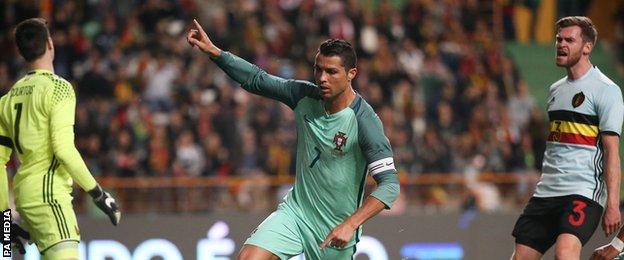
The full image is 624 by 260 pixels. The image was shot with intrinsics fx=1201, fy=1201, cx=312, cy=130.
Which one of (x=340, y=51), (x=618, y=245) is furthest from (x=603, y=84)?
(x=340, y=51)

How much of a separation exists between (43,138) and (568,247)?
3472 millimetres

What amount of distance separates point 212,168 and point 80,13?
3.41 m

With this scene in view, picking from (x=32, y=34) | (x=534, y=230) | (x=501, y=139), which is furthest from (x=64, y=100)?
(x=501, y=139)

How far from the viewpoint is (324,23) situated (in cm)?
1806

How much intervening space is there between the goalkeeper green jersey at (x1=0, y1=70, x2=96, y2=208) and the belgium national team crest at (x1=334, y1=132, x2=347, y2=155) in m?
1.57

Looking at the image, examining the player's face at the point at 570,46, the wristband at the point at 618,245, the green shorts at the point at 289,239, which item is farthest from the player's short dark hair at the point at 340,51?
the wristband at the point at 618,245

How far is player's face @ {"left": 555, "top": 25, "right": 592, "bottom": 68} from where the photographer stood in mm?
8094

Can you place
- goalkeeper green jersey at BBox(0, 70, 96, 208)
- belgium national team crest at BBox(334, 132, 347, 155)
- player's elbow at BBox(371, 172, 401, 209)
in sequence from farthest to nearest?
belgium national team crest at BBox(334, 132, 347, 155), player's elbow at BBox(371, 172, 401, 209), goalkeeper green jersey at BBox(0, 70, 96, 208)

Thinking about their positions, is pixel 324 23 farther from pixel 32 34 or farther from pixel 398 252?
pixel 32 34

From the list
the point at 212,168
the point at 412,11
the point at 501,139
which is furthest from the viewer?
the point at 412,11

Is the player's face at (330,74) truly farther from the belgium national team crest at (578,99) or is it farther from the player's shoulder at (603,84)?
the player's shoulder at (603,84)

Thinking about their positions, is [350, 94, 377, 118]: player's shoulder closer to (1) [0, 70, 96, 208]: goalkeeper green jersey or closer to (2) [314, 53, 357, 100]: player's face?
(2) [314, 53, 357, 100]: player's face

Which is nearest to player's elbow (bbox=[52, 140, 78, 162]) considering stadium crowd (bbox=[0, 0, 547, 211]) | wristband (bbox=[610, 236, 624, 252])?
wristband (bbox=[610, 236, 624, 252])

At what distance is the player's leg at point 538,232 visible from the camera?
8.21 metres
